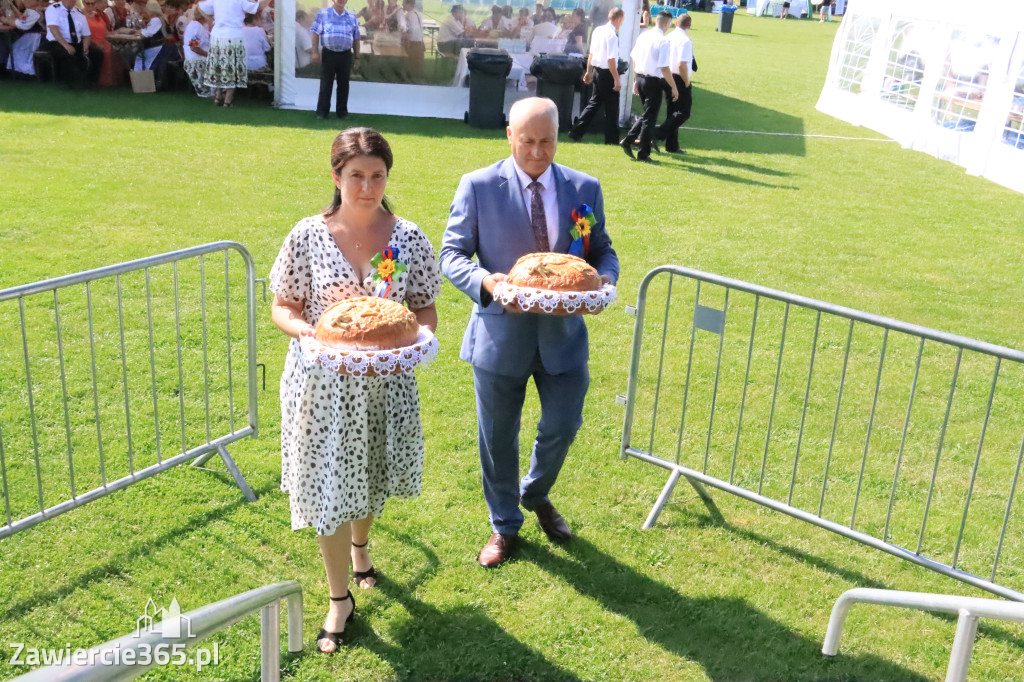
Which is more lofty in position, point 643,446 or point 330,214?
point 330,214

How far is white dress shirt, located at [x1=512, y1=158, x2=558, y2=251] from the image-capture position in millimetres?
4434

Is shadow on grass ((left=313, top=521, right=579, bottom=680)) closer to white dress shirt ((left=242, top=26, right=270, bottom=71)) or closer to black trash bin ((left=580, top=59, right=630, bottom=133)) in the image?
black trash bin ((left=580, top=59, right=630, bottom=133))

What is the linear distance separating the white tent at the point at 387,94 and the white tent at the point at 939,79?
5430mm

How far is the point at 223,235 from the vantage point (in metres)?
9.91

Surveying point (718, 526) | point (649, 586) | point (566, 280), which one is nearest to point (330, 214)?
point (566, 280)

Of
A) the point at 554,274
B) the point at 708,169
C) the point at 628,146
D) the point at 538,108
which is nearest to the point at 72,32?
the point at 628,146

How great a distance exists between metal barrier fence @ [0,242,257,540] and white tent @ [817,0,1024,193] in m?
12.6

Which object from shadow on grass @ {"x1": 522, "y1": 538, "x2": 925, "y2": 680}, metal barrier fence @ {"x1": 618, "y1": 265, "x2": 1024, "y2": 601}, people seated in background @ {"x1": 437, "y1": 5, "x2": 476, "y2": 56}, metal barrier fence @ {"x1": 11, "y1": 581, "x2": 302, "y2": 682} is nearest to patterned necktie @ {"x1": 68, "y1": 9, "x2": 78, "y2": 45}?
people seated in background @ {"x1": 437, "y1": 5, "x2": 476, "y2": 56}

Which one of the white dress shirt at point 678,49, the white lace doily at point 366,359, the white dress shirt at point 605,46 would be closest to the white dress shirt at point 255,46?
the white dress shirt at point 605,46

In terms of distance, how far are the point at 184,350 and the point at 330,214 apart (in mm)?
3470

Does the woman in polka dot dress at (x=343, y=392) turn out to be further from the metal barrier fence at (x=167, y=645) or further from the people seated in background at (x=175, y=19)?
the people seated in background at (x=175, y=19)

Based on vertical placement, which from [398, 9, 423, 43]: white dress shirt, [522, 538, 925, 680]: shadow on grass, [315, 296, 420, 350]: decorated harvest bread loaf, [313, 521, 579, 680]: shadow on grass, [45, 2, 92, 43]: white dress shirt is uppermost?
[398, 9, 423, 43]: white dress shirt

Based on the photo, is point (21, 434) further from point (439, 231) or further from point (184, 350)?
point (439, 231)

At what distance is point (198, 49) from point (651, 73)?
29.4 feet
